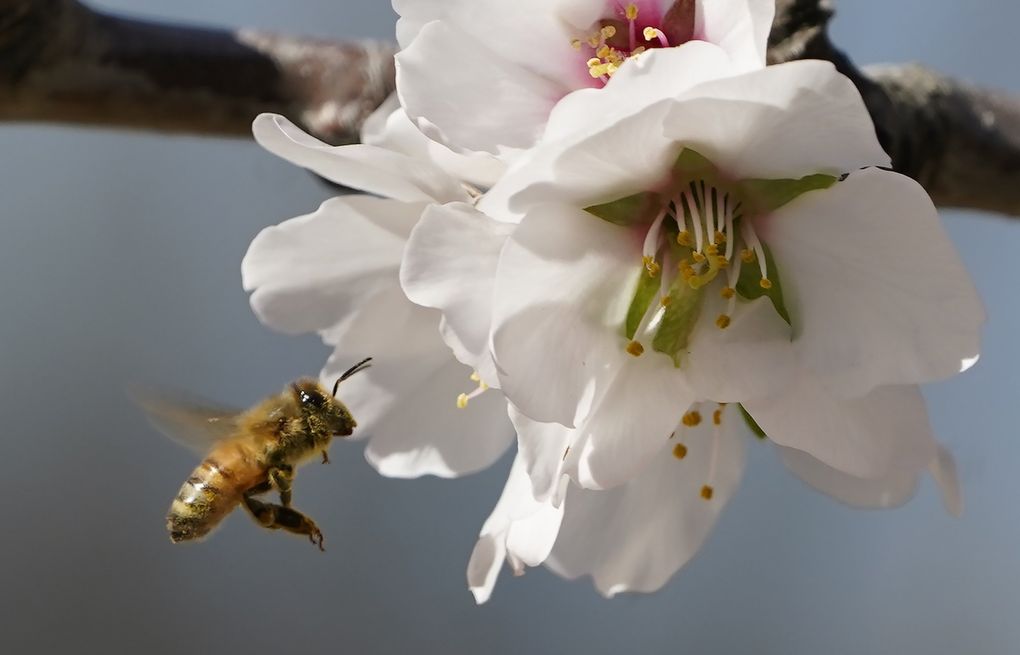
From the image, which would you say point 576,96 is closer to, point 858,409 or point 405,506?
point 858,409

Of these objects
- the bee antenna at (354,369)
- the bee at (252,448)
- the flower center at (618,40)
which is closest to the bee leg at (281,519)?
the bee at (252,448)

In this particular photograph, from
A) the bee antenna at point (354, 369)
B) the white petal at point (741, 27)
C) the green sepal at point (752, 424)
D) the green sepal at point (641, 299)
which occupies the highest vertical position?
the white petal at point (741, 27)

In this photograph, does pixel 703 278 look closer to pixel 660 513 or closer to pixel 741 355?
pixel 741 355

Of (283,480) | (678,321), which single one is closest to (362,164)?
(678,321)

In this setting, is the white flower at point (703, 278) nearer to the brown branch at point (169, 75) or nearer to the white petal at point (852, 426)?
the white petal at point (852, 426)

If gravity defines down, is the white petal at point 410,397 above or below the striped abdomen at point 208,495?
above

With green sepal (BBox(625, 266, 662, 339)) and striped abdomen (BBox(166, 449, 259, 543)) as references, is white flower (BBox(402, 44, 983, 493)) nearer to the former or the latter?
green sepal (BBox(625, 266, 662, 339))

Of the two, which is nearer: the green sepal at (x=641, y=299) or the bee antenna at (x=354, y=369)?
the green sepal at (x=641, y=299)
